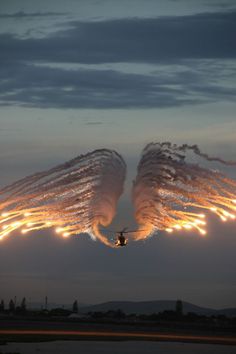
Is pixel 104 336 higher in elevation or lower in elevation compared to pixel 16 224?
lower

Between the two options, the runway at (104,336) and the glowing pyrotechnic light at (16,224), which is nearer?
the glowing pyrotechnic light at (16,224)

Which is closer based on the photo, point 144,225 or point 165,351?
point 144,225

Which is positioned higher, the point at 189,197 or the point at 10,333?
the point at 189,197

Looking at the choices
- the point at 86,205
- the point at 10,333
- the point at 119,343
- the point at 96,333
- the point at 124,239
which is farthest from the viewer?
the point at 96,333

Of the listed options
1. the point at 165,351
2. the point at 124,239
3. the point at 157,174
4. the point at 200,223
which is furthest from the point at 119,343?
the point at 157,174

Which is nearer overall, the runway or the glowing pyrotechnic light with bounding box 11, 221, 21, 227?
the glowing pyrotechnic light with bounding box 11, 221, 21, 227

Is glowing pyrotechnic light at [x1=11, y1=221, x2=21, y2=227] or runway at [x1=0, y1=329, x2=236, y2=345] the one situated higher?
glowing pyrotechnic light at [x1=11, y1=221, x2=21, y2=227]

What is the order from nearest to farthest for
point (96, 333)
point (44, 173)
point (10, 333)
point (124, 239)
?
1. point (44, 173)
2. point (124, 239)
3. point (10, 333)
4. point (96, 333)

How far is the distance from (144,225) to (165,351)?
563 inches

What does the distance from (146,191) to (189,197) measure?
3.71 meters

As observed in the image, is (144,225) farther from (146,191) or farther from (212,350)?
(212,350)

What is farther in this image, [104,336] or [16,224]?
[104,336]

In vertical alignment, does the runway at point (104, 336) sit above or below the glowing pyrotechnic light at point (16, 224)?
below

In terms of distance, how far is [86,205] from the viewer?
72000mm
